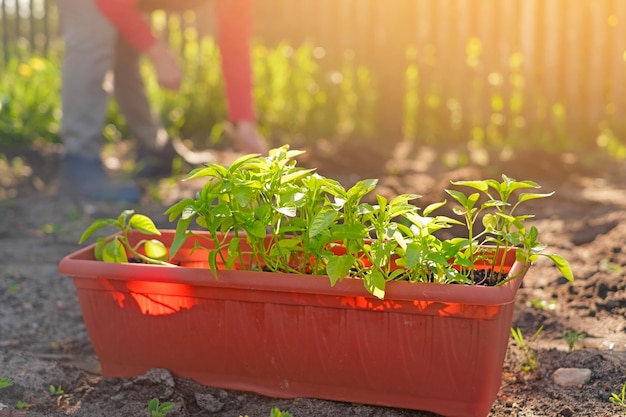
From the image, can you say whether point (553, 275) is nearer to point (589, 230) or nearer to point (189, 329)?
point (589, 230)

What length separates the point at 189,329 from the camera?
201cm

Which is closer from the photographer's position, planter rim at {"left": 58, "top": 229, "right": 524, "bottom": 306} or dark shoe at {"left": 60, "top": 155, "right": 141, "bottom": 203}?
planter rim at {"left": 58, "top": 229, "right": 524, "bottom": 306}

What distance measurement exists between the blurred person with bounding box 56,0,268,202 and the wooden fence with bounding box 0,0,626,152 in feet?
5.06

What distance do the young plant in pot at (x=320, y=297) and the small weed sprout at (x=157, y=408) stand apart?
0.19 metres

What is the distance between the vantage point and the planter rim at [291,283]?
173 cm

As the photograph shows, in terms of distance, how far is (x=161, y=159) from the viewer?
4.72m

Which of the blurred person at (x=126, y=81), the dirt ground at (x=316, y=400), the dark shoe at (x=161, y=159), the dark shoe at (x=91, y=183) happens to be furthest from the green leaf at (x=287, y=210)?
the dark shoe at (x=161, y=159)

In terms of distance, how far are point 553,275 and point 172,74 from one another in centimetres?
159

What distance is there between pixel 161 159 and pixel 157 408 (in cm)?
299

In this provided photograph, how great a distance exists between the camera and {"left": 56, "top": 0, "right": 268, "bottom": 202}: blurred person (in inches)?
131

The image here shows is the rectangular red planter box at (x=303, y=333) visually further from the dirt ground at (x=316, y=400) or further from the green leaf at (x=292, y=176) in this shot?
the green leaf at (x=292, y=176)

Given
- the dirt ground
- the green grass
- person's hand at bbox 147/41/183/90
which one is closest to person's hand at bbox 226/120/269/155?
person's hand at bbox 147/41/183/90

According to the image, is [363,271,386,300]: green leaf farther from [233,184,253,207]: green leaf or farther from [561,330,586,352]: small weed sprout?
[561,330,586,352]: small weed sprout

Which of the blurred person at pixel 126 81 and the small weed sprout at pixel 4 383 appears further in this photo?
the blurred person at pixel 126 81
